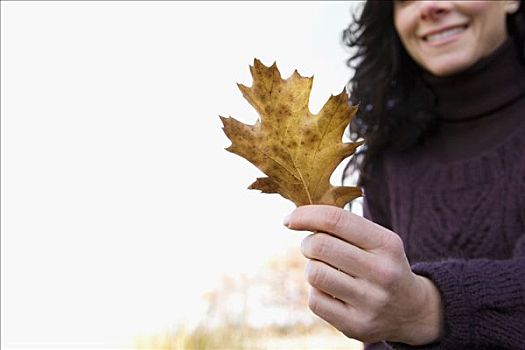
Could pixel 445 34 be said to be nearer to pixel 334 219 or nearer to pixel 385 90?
pixel 385 90

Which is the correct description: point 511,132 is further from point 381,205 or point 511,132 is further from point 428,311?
point 428,311

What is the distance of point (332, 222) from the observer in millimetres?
1108

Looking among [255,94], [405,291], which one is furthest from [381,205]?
[255,94]

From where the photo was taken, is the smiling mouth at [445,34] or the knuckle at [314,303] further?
the smiling mouth at [445,34]

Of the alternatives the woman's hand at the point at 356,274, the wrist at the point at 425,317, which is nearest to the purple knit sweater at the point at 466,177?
the wrist at the point at 425,317

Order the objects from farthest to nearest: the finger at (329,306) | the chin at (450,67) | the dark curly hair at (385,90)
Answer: the dark curly hair at (385,90) < the chin at (450,67) < the finger at (329,306)

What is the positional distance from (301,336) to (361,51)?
2632 mm

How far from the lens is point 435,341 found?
1.36 meters

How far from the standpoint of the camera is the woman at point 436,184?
119cm

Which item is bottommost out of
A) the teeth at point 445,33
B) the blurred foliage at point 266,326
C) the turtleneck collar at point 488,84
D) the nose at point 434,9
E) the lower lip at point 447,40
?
the blurred foliage at point 266,326

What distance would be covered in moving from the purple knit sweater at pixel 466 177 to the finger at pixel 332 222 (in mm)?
509

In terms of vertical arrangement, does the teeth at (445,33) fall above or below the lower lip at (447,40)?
above

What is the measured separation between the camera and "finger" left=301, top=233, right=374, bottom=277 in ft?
3.67

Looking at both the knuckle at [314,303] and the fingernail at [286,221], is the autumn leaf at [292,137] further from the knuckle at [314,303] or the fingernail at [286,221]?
the knuckle at [314,303]
